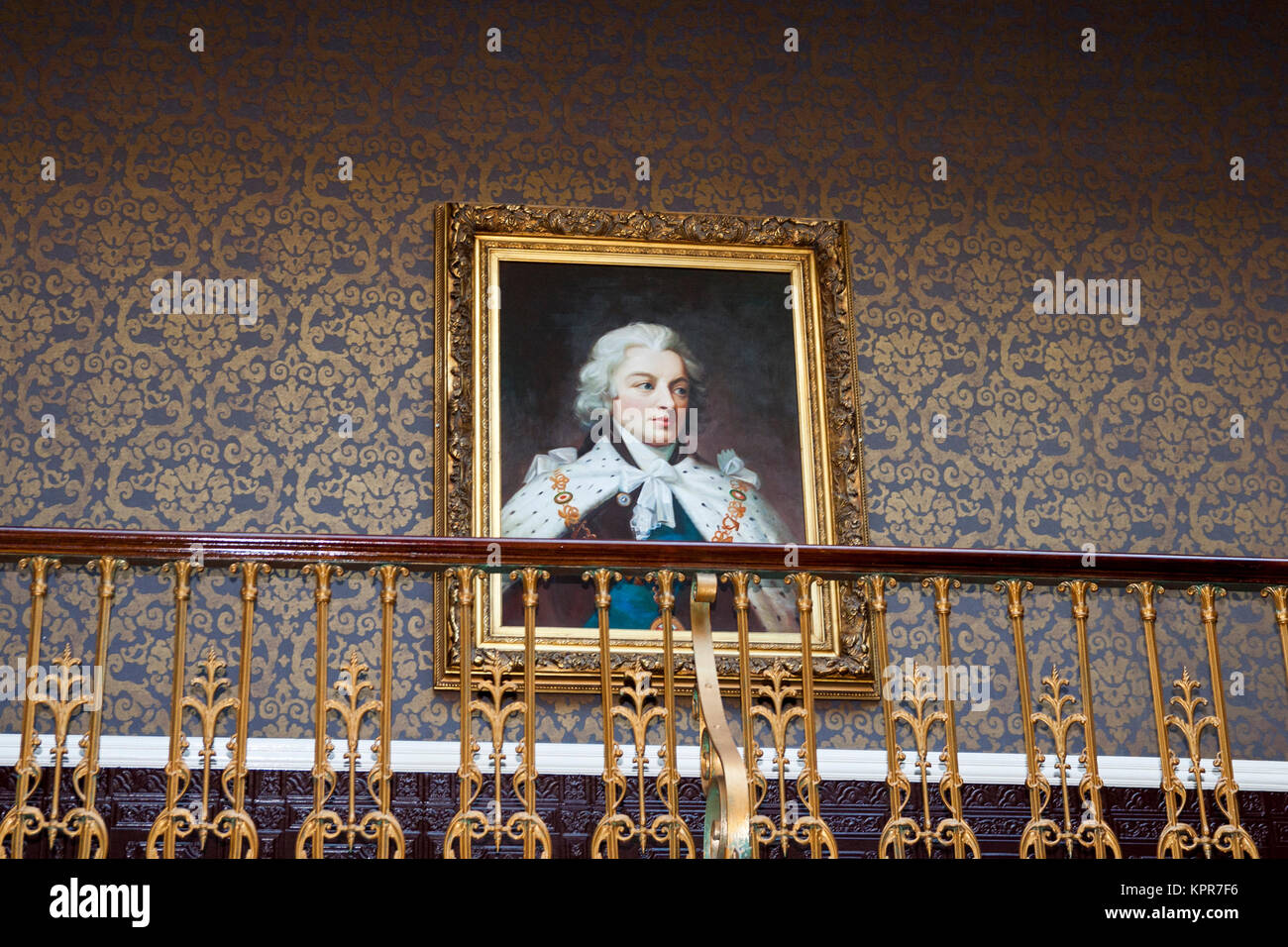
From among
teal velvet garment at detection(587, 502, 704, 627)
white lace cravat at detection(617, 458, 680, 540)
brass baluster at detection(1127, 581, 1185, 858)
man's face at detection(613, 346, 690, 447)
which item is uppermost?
man's face at detection(613, 346, 690, 447)

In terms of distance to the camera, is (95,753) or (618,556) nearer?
(95,753)

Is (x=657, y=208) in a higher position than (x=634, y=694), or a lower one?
higher

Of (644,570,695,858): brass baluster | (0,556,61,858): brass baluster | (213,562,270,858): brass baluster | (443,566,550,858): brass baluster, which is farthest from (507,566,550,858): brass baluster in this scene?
(0,556,61,858): brass baluster

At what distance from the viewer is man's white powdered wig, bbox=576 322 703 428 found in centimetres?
550

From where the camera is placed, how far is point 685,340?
5.64 m

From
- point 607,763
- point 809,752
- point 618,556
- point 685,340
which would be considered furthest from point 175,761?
point 685,340

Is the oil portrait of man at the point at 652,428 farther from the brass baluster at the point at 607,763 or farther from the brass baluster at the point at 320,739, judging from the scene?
the brass baluster at the point at 320,739

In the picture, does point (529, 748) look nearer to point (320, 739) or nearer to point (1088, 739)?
point (320, 739)

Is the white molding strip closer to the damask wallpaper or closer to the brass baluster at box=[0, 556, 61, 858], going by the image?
the damask wallpaper

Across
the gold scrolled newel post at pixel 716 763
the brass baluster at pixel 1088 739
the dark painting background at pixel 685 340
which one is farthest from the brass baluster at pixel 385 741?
the brass baluster at pixel 1088 739

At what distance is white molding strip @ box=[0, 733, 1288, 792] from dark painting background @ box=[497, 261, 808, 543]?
0.89 metres

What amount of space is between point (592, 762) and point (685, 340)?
1.68 meters

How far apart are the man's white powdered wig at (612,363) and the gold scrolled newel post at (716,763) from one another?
71.1 inches
